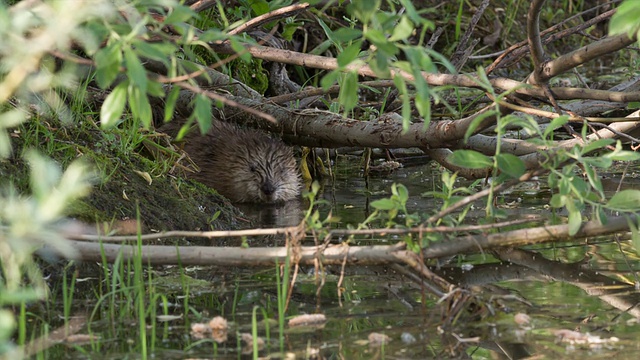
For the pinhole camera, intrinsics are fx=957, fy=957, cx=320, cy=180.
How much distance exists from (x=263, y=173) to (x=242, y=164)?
179 millimetres

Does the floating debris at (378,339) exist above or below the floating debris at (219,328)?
below

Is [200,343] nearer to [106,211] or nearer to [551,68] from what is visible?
[106,211]

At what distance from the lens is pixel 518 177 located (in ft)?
11.4

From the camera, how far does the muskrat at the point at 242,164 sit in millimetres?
6438

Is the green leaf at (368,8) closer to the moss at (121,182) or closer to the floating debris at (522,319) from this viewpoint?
the floating debris at (522,319)

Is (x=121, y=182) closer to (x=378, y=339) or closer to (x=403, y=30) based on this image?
(x=378, y=339)

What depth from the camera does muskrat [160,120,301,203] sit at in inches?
253

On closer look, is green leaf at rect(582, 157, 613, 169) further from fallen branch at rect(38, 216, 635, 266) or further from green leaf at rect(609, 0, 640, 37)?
green leaf at rect(609, 0, 640, 37)

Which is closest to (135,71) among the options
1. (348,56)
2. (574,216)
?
(348,56)

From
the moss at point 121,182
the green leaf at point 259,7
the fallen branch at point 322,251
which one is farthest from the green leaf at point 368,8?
the green leaf at point 259,7

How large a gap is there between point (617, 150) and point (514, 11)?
6602 millimetres

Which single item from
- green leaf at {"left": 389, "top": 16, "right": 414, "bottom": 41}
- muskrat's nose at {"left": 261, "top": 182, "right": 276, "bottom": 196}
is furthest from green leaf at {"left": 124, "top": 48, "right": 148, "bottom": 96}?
muskrat's nose at {"left": 261, "top": 182, "right": 276, "bottom": 196}

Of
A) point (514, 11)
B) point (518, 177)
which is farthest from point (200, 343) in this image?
point (514, 11)

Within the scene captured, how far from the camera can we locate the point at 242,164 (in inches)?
257
